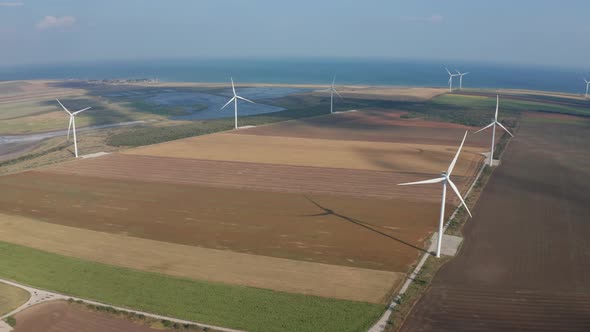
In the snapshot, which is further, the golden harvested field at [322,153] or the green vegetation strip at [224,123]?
the green vegetation strip at [224,123]

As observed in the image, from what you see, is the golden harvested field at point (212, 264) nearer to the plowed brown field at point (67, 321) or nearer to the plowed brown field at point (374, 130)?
the plowed brown field at point (67, 321)

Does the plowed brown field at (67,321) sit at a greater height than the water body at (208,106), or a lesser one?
lesser

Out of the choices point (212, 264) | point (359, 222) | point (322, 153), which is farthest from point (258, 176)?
point (212, 264)

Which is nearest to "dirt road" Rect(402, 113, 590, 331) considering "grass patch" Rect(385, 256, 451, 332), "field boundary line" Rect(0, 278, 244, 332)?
"grass patch" Rect(385, 256, 451, 332)

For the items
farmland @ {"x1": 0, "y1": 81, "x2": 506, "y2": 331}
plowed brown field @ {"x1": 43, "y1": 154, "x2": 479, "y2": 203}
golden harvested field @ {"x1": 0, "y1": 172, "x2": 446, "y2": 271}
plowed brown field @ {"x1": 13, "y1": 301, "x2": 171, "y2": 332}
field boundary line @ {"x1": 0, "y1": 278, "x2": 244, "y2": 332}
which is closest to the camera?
plowed brown field @ {"x1": 13, "y1": 301, "x2": 171, "y2": 332}

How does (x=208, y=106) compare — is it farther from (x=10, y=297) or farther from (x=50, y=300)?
(x=50, y=300)

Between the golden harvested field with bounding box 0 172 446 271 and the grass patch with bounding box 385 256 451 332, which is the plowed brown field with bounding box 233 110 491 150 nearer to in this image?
the golden harvested field with bounding box 0 172 446 271

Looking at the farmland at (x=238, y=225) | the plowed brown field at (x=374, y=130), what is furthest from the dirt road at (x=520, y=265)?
Answer: the plowed brown field at (x=374, y=130)
